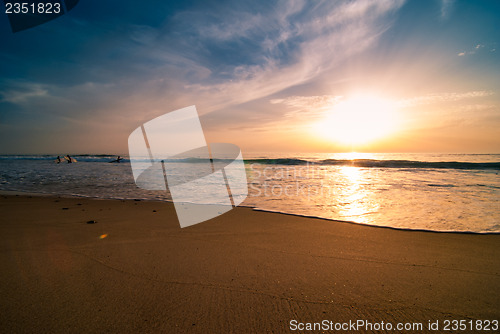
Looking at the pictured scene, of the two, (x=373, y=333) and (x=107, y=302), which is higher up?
(x=107, y=302)

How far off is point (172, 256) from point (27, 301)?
3.67ft

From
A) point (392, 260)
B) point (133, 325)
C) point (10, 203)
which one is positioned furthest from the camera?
point (10, 203)

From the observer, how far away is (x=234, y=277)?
204cm

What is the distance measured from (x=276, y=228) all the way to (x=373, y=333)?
212 centimetres

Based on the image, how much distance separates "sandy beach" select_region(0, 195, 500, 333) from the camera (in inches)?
60.4

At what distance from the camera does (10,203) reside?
5438 mm

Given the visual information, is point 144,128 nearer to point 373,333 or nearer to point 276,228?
point 276,228

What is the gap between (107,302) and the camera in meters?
1.66

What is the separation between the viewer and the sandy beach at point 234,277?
153 centimetres

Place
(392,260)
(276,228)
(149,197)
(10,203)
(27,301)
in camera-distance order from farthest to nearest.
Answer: (149,197), (10,203), (276,228), (392,260), (27,301)

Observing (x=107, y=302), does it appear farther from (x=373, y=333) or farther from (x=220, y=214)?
(x=220, y=214)

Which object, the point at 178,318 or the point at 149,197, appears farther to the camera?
the point at 149,197

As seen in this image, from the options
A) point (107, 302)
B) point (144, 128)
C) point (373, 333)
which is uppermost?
point (144, 128)

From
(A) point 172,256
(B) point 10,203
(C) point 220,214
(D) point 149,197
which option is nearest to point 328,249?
(A) point 172,256
